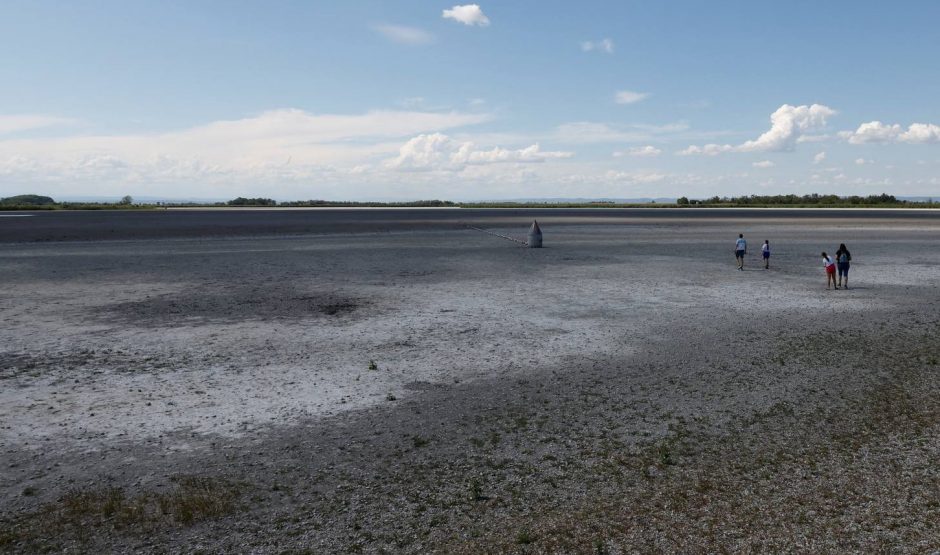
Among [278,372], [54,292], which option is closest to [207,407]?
[278,372]

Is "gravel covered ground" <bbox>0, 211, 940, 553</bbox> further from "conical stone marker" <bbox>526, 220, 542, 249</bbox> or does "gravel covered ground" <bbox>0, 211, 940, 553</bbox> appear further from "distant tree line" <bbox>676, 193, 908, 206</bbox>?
"distant tree line" <bbox>676, 193, 908, 206</bbox>

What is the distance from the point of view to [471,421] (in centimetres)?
846

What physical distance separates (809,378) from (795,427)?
8.33 feet

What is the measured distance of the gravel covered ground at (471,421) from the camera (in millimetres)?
5797

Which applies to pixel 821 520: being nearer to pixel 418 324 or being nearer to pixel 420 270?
pixel 418 324

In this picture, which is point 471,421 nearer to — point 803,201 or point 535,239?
point 535,239

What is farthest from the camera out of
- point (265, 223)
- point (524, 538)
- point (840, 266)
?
point (265, 223)

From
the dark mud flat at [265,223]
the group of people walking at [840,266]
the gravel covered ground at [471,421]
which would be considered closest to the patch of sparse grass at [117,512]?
the gravel covered ground at [471,421]

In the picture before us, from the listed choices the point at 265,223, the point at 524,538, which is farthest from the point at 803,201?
the point at 524,538

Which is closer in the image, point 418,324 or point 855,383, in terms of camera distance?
point 855,383

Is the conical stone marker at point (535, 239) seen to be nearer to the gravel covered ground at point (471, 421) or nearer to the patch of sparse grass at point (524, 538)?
the gravel covered ground at point (471, 421)

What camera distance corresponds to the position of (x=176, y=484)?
6668mm

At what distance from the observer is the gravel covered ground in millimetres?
5797

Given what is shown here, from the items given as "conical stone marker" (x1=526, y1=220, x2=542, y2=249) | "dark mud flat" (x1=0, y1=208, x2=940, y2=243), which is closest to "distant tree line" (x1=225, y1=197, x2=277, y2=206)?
"dark mud flat" (x1=0, y1=208, x2=940, y2=243)
